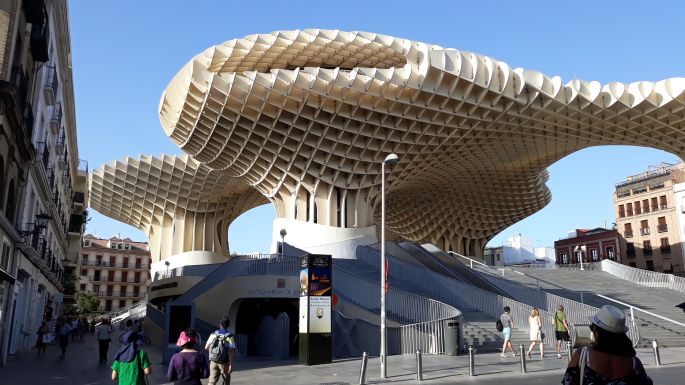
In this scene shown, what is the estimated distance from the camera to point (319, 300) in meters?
17.2

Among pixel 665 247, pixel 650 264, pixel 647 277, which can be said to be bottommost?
pixel 647 277

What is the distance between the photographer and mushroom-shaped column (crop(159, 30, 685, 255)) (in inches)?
1248

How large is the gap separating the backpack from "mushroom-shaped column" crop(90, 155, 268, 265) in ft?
145

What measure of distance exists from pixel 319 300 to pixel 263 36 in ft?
60.7

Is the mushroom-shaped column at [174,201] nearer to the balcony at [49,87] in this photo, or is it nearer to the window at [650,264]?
the balcony at [49,87]

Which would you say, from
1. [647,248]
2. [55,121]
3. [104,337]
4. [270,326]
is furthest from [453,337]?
[647,248]

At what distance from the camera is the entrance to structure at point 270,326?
22755 millimetres

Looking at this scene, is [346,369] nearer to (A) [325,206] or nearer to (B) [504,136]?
(A) [325,206]

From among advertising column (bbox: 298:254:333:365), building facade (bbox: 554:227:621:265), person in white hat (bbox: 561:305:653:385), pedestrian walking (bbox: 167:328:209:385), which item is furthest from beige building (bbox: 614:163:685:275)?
person in white hat (bbox: 561:305:653:385)

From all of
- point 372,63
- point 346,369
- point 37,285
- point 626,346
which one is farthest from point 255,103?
point 626,346

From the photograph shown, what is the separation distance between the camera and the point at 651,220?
65.6 metres

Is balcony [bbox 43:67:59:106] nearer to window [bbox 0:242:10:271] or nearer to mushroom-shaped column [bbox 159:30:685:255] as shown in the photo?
window [bbox 0:242:10:271]

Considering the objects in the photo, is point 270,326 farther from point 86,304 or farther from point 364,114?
point 86,304

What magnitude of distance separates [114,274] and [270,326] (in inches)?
2981
